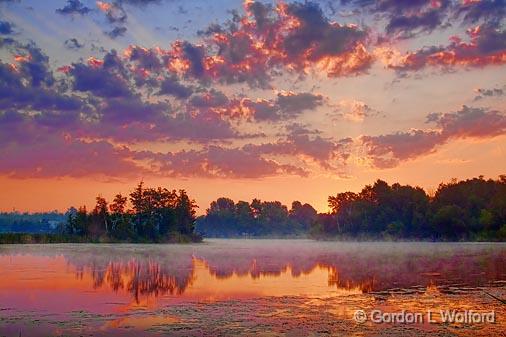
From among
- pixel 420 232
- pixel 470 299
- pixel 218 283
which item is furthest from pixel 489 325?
pixel 420 232

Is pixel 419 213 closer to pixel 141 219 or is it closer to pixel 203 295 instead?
pixel 141 219

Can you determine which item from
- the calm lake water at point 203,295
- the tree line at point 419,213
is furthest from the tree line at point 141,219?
the calm lake water at point 203,295

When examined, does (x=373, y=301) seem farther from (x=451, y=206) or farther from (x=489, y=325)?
(x=451, y=206)

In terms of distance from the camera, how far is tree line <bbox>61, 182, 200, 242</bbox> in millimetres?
111562

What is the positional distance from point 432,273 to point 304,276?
8528 millimetres

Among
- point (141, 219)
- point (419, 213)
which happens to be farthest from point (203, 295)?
point (419, 213)

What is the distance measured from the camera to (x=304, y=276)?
117 feet

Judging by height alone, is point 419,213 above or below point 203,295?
above

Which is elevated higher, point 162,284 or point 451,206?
point 451,206

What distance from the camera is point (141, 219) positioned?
121062mm

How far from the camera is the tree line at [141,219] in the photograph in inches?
4392

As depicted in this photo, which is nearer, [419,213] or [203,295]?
[203,295]

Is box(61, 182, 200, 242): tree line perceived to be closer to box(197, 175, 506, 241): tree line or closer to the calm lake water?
box(197, 175, 506, 241): tree line

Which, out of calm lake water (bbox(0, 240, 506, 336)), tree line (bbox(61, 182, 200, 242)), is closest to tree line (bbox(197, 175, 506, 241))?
tree line (bbox(61, 182, 200, 242))
